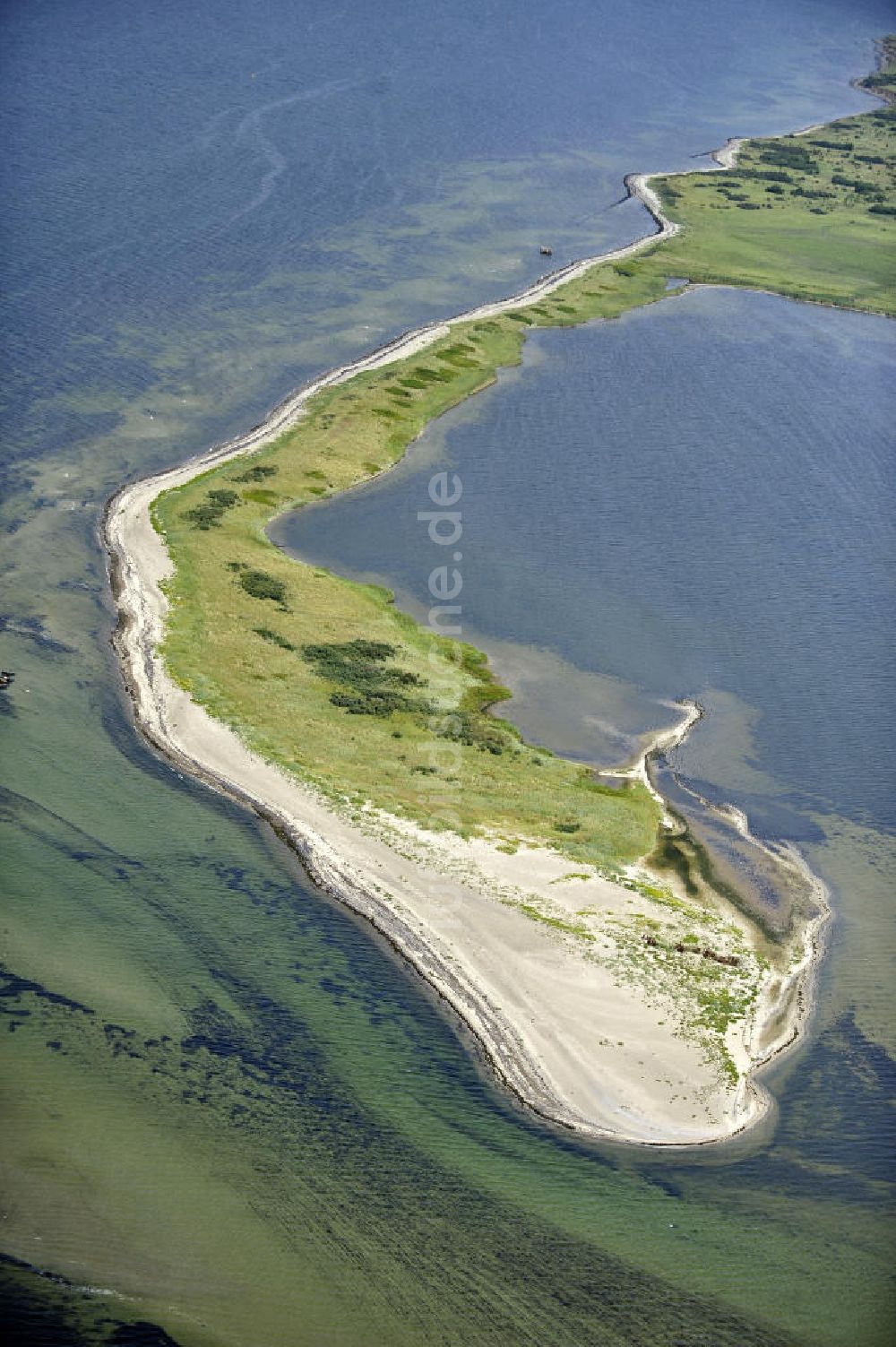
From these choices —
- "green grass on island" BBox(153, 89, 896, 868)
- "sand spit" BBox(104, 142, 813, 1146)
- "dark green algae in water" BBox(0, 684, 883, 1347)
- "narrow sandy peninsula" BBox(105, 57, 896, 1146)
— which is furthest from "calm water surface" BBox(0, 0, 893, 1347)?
"green grass on island" BBox(153, 89, 896, 868)

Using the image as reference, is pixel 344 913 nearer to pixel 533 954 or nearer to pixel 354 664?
pixel 533 954

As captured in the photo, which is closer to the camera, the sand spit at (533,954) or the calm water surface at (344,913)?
the calm water surface at (344,913)

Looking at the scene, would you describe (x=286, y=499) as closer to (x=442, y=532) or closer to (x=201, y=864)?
(x=442, y=532)

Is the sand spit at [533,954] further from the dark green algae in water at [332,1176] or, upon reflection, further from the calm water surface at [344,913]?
the dark green algae in water at [332,1176]

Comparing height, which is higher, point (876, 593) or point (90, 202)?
point (90, 202)

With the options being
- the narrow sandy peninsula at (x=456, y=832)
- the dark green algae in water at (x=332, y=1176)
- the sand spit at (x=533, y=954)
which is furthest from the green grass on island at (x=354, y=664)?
the dark green algae in water at (x=332, y=1176)

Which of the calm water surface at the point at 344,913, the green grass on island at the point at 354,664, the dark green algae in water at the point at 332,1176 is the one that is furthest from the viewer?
the green grass on island at the point at 354,664

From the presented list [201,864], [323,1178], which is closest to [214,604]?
[201,864]

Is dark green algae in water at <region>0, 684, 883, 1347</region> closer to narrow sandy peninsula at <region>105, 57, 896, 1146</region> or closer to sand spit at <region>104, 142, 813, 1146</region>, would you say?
sand spit at <region>104, 142, 813, 1146</region>
